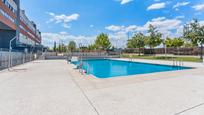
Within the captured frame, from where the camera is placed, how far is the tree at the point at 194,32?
21438 millimetres

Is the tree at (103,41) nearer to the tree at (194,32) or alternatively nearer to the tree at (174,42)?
the tree at (174,42)

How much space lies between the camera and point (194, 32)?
71.9 feet

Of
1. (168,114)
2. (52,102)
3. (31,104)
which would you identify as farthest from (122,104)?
(31,104)

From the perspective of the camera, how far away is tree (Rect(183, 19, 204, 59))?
844 inches

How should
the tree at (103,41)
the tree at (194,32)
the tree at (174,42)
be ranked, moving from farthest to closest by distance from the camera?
the tree at (103,41), the tree at (174,42), the tree at (194,32)

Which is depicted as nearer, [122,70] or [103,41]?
[122,70]

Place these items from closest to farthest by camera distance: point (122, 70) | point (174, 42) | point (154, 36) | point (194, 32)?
point (122, 70) < point (194, 32) < point (154, 36) < point (174, 42)

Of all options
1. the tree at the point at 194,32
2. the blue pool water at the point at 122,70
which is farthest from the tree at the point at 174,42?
the blue pool water at the point at 122,70

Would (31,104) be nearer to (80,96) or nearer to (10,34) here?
(80,96)

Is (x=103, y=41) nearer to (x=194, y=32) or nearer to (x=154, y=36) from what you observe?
(x=154, y=36)

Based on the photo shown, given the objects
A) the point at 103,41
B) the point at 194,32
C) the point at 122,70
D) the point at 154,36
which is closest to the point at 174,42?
the point at 154,36

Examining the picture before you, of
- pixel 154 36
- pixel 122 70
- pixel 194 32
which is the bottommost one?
pixel 122 70

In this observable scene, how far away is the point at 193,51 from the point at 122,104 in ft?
119

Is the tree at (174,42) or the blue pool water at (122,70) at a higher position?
the tree at (174,42)
